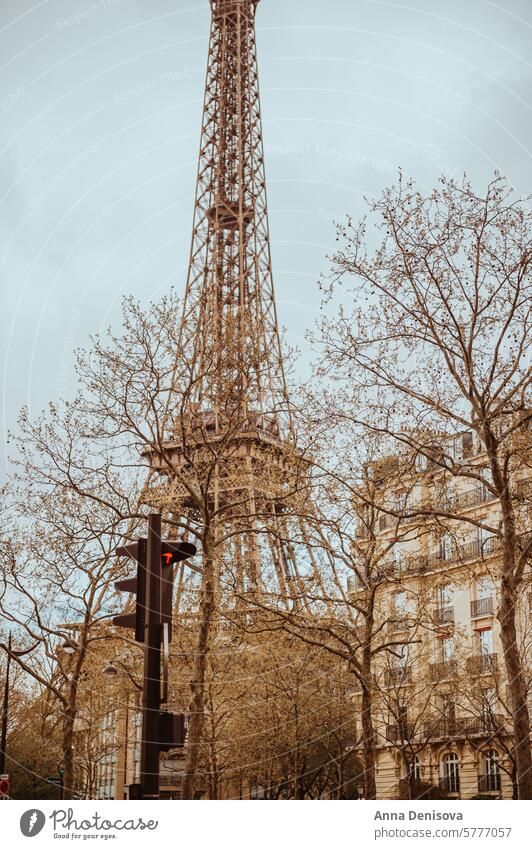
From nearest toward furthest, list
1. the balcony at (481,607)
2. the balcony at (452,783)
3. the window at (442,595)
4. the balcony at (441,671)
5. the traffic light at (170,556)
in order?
the traffic light at (170,556) < the window at (442,595) < the balcony at (441,671) < the balcony at (481,607) < the balcony at (452,783)

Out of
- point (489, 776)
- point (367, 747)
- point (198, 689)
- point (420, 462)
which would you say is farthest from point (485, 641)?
point (198, 689)

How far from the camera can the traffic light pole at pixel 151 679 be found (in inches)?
228

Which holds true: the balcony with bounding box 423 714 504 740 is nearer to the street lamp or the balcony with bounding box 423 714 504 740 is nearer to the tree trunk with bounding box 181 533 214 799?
the street lamp

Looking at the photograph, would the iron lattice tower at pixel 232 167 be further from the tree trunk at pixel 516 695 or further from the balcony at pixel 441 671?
the tree trunk at pixel 516 695

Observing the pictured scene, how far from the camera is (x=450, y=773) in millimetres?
26984

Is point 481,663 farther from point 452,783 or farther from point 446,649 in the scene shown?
point 452,783

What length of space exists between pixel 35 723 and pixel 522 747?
24777mm

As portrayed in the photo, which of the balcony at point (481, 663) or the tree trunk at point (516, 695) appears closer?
the tree trunk at point (516, 695)

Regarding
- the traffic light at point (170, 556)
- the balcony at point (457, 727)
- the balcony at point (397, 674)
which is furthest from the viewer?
the balcony at point (457, 727)

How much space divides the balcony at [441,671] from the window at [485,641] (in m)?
1.13

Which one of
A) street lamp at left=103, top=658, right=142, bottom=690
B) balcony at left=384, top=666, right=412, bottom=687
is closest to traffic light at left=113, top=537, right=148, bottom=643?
street lamp at left=103, top=658, right=142, bottom=690

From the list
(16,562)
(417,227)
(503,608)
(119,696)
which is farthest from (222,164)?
(503,608)

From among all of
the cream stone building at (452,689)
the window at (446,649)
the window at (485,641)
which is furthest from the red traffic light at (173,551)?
the window at (485,641)

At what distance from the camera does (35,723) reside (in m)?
31.5
